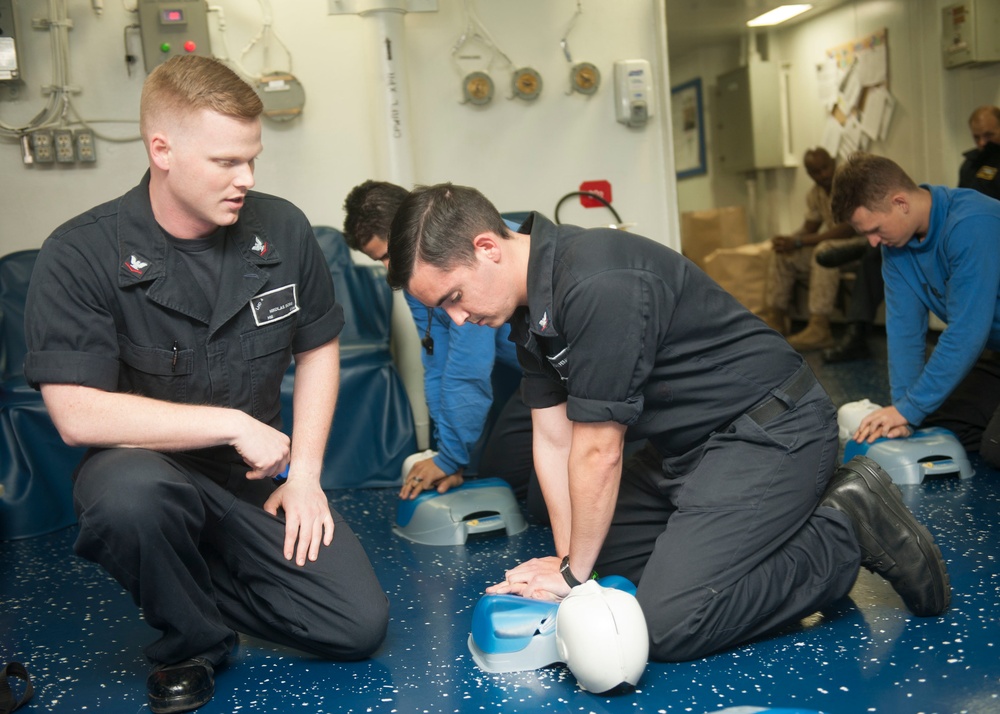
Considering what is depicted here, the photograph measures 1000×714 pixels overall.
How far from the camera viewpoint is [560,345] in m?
1.88

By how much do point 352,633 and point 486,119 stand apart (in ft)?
9.28

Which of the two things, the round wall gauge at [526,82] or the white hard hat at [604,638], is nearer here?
the white hard hat at [604,638]

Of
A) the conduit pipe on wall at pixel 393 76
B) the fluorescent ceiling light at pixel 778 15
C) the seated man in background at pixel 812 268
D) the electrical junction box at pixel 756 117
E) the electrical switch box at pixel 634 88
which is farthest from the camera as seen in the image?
the electrical junction box at pixel 756 117

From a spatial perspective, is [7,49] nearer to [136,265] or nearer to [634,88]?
[136,265]

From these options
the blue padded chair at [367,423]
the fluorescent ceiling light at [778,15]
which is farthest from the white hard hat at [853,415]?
the fluorescent ceiling light at [778,15]

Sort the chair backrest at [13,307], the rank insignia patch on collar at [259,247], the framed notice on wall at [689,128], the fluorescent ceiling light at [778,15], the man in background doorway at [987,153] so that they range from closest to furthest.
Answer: the rank insignia patch on collar at [259,247]
the chair backrest at [13,307]
the man in background doorway at [987,153]
the fluorescent ceiling light at [778,15]
the framed notice on wall at [689,128]

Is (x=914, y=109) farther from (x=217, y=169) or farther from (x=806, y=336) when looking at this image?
(x=217, y=169)

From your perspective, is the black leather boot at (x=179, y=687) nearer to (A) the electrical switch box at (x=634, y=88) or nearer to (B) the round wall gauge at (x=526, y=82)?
(B) the round wall gauge at (x=526, y=82)

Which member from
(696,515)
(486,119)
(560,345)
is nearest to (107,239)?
(560,345)

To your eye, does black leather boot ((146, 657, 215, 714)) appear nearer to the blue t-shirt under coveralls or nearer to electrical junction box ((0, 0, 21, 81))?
the blue t-shirt under coveralls

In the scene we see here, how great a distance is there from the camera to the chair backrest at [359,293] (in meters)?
3.83

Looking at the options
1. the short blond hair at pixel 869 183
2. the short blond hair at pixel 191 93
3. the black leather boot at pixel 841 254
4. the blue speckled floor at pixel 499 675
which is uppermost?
the short blond hair at pixel 191 93

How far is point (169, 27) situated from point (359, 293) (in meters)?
1.26

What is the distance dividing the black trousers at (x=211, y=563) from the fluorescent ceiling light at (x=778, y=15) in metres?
6.52
